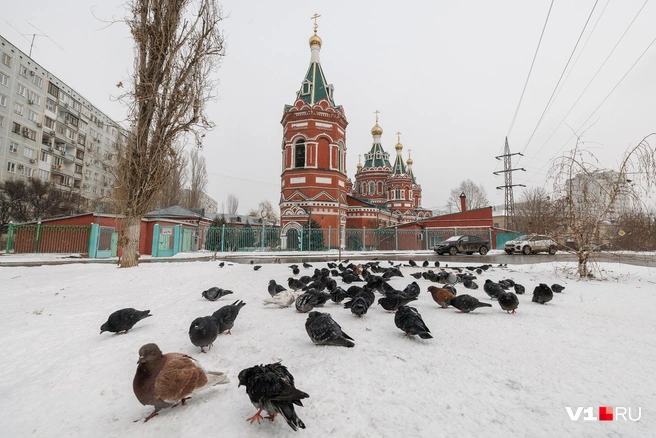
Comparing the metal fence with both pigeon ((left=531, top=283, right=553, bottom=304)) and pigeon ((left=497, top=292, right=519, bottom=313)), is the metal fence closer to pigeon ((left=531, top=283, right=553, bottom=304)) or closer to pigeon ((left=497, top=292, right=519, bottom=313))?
pigeon ((left=497, top=292, right=519, bottom=313))

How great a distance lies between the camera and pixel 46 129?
4209 cm

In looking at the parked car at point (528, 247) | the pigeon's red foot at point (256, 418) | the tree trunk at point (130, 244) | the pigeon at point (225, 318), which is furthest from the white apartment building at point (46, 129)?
the parked car at point (528, 247)

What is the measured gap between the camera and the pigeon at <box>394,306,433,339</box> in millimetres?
3215

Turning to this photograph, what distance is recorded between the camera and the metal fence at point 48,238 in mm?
18594

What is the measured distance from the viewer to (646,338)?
348cm

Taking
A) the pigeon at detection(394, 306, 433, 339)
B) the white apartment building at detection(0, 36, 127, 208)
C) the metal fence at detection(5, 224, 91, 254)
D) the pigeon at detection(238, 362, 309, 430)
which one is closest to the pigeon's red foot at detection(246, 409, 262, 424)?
the pigeon at detection(238, 362, 309, 430)

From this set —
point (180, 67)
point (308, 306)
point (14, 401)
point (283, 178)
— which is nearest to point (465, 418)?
point (308, 306)

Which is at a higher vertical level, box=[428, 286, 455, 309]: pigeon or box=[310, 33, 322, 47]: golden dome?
box=[310, 33, 322, 47]: golden dome

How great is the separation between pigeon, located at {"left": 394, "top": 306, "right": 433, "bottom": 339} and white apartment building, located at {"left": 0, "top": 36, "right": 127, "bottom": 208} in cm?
3318

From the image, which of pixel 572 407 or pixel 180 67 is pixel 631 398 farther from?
pixel 180 67

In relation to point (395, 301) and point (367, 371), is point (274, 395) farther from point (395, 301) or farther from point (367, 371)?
point (395, 301)

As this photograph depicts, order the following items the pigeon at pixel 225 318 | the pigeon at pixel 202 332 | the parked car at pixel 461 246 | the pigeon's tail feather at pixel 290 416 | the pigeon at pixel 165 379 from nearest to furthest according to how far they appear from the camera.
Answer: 1. the pigeon's tail feather at pixel 290 416
2. the pigeon at pixel 165 379
3. the pigeon at pixel 202 332
4. the pigeon at pixel 225 318
5. the parked car at pixel 461 246

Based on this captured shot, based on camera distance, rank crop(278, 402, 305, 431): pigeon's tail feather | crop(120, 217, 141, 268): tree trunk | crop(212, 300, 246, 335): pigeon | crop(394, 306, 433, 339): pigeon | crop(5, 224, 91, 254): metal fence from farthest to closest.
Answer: crop(5, 224, 91, 254): metal fence < crop(120, 217, 141, 268): tree trunk < crop(212, 300, 246, 335): pigeon < crop(394, 306, 433, 339): pigeon < crop(278, 402, 305, 431): pigeon's tail feather

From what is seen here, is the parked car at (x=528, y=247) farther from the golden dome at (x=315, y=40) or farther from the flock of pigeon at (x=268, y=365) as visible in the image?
the golden dome at (x=315, y=40)
